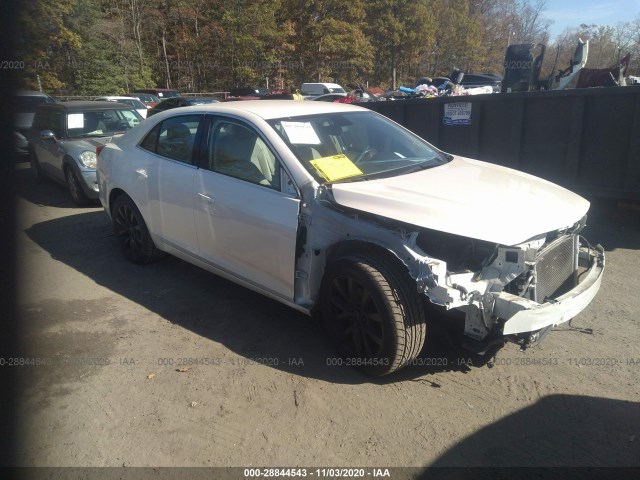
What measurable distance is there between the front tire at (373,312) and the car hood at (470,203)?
14.7 inches

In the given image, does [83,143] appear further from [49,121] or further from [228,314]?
[228,314]

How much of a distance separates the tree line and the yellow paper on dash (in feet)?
89.4

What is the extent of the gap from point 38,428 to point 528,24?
218ft

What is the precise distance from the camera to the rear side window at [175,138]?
438cm

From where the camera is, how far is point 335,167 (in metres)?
3.61

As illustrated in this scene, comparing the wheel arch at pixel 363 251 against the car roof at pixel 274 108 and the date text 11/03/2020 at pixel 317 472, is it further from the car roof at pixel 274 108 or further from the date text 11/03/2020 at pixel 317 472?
the car roof at pixel 274 108

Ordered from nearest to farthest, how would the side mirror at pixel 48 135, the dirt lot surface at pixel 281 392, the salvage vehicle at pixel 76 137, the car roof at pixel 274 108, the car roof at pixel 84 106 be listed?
the dirt lot surface at pixel 281 392
the car roof at pixel 274 108
the salvage vehicle at pixel 76 137
the side mirror at pixel 48 135
the car roof at pixel 84 106

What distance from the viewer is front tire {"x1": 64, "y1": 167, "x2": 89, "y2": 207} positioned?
7.93 meters

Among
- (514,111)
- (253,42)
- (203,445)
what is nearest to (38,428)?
(203,445)

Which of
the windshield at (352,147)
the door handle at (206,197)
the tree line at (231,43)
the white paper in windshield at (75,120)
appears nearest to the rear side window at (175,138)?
the door handle at (206,197)

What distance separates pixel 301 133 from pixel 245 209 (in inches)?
29.0

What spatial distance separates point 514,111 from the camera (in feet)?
20.9

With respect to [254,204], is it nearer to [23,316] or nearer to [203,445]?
[203,445]

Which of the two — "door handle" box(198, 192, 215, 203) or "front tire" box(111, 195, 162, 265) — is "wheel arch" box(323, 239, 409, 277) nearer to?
"door handle" box(198, 192, 215, 203)
